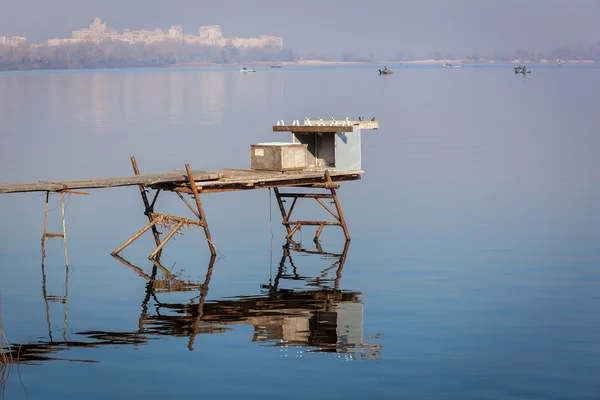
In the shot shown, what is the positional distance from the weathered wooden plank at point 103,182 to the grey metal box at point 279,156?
239cm

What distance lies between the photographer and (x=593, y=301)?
30.4 metres

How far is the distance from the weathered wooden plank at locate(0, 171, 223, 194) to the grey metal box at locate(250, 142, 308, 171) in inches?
94.3

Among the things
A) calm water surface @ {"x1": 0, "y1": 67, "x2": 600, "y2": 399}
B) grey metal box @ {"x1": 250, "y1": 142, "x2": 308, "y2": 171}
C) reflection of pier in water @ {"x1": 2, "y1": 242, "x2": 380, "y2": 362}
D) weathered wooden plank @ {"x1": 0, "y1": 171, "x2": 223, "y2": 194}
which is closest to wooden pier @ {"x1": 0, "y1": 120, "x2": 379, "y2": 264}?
weathered wooden plank @ {"x1": 0, "y1": 171, "x2": 223, "y2": 194}

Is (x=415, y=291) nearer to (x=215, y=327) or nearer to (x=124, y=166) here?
(x=215, y=327)

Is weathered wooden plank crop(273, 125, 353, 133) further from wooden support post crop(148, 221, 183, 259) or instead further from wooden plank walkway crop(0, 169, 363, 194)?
wooden support post crop(148, 221, 183, 259)

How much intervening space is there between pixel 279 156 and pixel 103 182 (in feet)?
20.4

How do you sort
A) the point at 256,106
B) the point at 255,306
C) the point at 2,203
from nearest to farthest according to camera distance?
1. the point at 255,306
2. the point at 2,203
3. the point at 256,106

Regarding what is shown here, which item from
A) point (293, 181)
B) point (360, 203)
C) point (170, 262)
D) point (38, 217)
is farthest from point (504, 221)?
point (38, 217)

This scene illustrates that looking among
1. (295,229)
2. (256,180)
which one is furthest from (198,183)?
(295,229)

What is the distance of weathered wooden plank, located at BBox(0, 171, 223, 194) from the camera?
30.5 metres

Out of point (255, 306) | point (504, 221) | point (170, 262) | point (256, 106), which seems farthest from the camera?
point (256, 106)

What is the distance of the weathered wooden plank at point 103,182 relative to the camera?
30531 millimetres

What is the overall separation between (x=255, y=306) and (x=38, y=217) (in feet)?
56.1

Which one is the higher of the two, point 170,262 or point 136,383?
point 170,262
